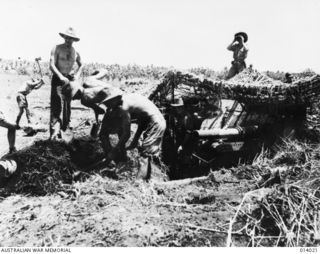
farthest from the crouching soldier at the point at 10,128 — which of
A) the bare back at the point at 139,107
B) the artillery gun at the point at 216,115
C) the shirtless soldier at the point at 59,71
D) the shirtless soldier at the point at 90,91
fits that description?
the artillery gun at the point at 216,115

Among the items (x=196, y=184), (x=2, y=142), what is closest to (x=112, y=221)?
(x=196, y=184)

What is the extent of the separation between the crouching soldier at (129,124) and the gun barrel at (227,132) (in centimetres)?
119

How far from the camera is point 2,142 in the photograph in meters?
8.52

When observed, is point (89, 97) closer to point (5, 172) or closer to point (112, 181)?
point (112, 181)

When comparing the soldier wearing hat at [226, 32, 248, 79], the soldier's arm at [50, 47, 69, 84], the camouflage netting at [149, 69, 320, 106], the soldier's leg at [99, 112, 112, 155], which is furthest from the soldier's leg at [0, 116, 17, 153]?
the soldier wearing hat at [226, 32, 248, 79]

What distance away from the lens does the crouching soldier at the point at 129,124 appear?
5.55 m

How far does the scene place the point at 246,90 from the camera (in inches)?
274

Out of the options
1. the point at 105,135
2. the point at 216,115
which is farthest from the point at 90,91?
the point at 216,115

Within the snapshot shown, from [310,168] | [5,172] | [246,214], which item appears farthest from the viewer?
[5,172]

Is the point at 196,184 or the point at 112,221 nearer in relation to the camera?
the point at 112,221

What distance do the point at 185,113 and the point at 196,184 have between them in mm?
1852

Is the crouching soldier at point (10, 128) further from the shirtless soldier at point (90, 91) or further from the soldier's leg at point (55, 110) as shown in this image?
the shirtless soldier at point (90, 91)

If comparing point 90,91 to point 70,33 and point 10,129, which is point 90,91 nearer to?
point 70,33

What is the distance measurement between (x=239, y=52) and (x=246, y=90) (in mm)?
3014
